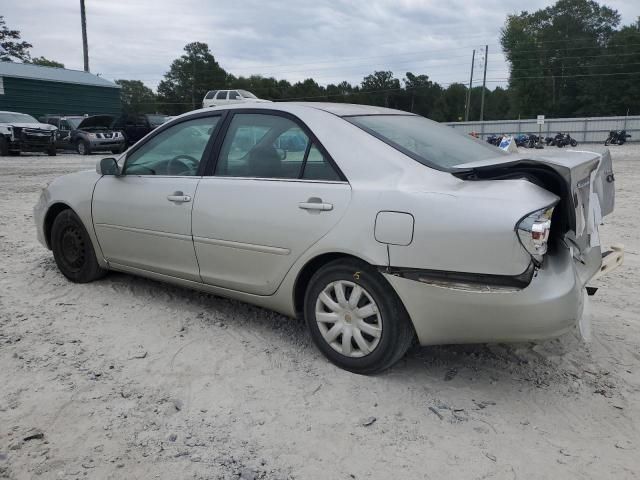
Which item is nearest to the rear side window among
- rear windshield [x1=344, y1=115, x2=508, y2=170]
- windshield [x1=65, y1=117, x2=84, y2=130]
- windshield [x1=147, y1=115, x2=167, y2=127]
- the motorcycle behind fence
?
rear windshield [x1=344, y1=115, x2=508, y2=170]

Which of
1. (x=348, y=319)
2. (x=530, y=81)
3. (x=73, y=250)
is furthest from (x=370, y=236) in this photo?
(x=530, y=81)

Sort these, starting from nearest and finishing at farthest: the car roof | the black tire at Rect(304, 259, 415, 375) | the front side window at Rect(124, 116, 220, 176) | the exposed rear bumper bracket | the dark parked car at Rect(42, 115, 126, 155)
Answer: the black tire at Rect(304, 259, 415, 375)
the exposed rear bumper bracket
the car roof
the front side window at Rect(124, 116, 220, 176)
the dark parked car at Rect(42, 115, 126, 155)

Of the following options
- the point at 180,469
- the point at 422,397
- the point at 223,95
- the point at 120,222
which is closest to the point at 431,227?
the point at 422,397

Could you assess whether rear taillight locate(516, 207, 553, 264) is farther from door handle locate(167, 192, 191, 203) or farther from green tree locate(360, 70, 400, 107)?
green tree locate(360, 70, 400, 107)

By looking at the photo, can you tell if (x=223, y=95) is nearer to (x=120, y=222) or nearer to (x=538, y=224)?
(x=120, y=222)

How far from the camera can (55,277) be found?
16.0ft

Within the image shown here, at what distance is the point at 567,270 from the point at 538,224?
368 mm

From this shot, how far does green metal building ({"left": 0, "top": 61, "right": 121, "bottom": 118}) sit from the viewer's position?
103 ft

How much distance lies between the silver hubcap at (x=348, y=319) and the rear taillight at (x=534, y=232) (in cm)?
86

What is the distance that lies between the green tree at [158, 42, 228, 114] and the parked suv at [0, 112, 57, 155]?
2471 inches

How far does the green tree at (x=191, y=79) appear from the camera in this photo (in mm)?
82625

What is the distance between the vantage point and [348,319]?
3062 mm

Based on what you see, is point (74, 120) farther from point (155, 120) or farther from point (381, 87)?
point (381, 87)

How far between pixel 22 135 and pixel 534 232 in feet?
69.2
